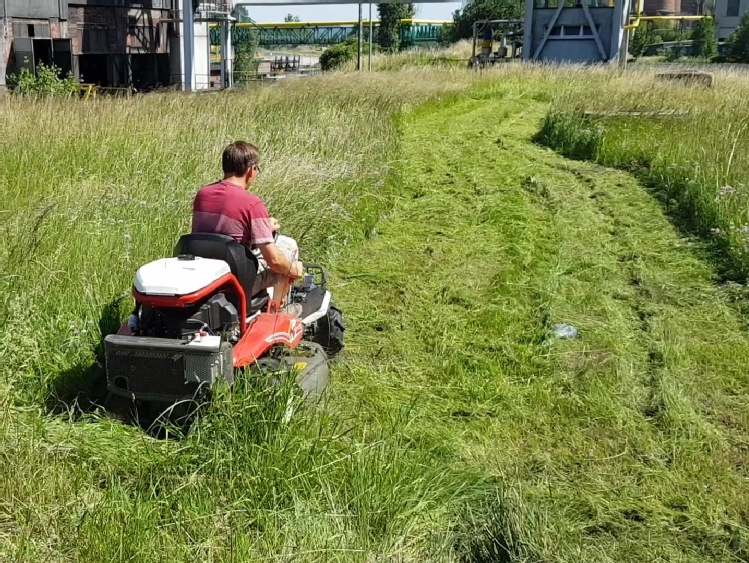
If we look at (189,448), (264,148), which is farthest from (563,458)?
(264,148)

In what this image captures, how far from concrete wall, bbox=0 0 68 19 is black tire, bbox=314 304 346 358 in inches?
816

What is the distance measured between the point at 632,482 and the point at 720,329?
2.50 m

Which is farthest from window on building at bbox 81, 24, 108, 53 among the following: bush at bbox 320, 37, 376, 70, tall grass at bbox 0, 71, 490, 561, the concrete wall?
tall grass at bbox 0, 71, 490, 561

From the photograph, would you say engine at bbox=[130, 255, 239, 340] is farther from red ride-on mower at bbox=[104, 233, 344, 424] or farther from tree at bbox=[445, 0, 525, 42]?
tree at bbox=[445, 0, 525, 42]

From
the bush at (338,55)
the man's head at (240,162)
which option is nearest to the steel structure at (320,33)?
the bush at (338,55)

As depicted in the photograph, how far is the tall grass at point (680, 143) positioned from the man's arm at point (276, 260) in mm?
4310

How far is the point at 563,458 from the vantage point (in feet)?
14.0

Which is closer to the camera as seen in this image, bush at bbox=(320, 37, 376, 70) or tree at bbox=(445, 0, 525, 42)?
bush at bbox=(320, 37, 376, 70)

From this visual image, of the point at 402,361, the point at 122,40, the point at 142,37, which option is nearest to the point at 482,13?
the point at 142,37

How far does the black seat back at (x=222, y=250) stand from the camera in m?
4.17

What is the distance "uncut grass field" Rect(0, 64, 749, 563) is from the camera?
3447 millimetres

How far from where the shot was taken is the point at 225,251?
416cm

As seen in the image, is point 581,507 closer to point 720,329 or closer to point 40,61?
point 720,329

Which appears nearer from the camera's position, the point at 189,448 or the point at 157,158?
the point at 189,448
